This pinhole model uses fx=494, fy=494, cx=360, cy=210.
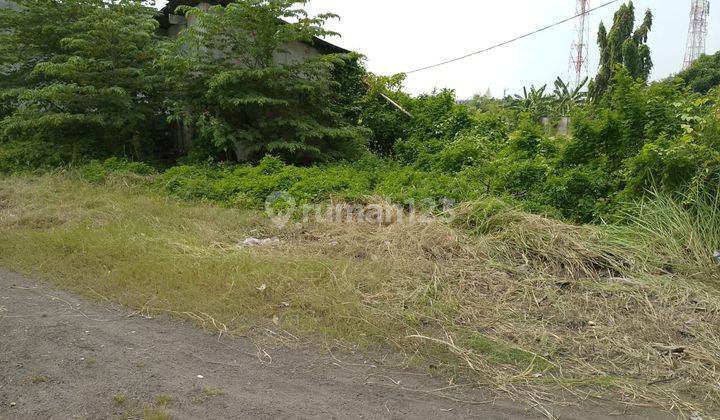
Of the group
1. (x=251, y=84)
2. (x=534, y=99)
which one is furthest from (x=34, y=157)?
(x=534, y=99)

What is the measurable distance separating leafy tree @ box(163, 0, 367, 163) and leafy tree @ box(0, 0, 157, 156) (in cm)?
76

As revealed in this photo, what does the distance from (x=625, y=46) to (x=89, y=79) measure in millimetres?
29541

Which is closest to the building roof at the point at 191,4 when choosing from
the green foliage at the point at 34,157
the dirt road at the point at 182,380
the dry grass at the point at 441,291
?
the green foliage at the point at 34,157

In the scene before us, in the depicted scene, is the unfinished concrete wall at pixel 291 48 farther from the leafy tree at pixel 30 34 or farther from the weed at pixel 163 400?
the weed at pixel 163 400

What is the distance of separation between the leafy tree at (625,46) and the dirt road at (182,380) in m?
28.8

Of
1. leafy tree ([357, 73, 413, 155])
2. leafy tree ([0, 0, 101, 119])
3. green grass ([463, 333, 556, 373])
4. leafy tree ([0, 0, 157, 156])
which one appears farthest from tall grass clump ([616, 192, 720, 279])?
leafy tree ([0, 0, 101, 119])

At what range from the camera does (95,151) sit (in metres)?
10.0

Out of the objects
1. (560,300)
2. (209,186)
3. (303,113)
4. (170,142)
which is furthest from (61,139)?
(560,300)

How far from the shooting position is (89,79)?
9.34 metres

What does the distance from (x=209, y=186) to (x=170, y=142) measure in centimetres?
409

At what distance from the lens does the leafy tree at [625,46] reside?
29016 millimetres

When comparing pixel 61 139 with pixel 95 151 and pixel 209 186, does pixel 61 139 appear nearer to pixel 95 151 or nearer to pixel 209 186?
pixel 95 151

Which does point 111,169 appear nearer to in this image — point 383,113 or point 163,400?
point 383,113

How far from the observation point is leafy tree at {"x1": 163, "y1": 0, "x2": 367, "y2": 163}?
9.18 meters
